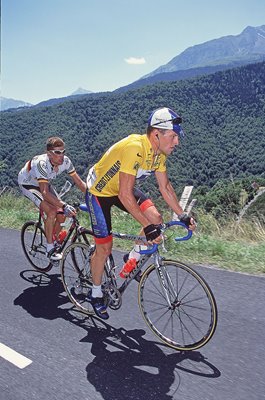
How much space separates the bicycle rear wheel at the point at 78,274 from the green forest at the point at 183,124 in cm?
8750

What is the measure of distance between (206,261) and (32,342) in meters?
3.00

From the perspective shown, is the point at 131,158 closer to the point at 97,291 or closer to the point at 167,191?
the point at 167,191

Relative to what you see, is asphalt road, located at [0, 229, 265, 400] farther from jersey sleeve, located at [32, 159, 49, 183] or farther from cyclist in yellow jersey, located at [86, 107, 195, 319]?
jersey sleeve, located at [32, 159, 49, 183]

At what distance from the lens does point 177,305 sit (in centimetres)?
370

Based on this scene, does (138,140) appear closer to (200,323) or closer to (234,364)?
(200,323)

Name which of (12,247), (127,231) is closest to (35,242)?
(12,247)

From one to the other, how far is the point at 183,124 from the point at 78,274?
138 metres

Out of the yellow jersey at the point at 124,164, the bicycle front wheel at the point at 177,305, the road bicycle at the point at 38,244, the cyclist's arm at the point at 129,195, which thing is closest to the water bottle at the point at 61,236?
the road bicycle at the point at 38,244

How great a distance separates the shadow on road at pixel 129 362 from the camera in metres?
2.90

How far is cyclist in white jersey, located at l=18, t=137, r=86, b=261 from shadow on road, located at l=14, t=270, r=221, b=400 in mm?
1282

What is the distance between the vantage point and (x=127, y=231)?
7.79m

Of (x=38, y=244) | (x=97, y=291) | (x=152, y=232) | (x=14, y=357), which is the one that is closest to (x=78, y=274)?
(x=97, y=291)

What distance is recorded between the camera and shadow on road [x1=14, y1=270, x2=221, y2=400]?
2.90m

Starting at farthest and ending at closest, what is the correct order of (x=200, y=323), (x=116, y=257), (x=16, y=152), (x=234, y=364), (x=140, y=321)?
1. (x=16, y=152)
2. (x=116, y=257)
3. (x=140, y=321)
4. (x=200, y=323)
5. (x=234, y=364)
